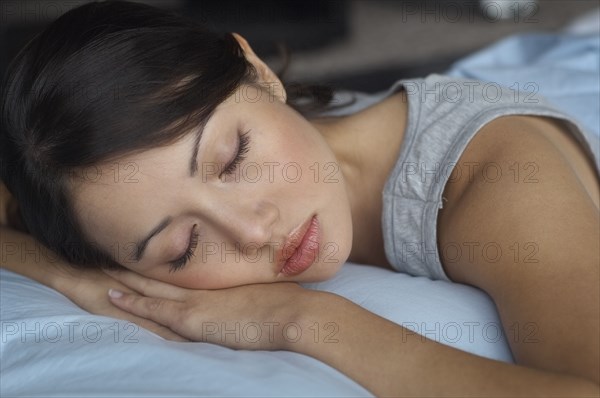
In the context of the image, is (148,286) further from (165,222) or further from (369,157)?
(369,157)

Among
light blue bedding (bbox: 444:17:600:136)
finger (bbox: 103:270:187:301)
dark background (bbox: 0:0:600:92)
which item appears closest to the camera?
finger (bbox: 103:270:187:301)

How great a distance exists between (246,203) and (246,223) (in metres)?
0.03

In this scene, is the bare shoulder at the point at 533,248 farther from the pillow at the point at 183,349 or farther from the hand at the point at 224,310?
the hand at the point at 224,310

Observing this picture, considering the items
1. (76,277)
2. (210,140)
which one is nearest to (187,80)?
Answer: (210,140)

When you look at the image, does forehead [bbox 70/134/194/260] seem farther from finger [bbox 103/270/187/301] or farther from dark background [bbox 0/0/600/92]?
dark background [bbox 0/0/600/92]

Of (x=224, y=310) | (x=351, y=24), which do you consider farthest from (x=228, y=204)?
(x=351, y=24)

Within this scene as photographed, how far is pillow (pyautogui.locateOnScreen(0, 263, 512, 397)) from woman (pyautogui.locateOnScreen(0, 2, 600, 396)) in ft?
0.12

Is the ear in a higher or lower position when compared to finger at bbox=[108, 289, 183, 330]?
higher

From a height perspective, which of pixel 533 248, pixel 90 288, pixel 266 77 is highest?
pixel 266 77

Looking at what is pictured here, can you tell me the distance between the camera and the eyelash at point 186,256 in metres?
1.04

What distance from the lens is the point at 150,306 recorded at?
106 cm

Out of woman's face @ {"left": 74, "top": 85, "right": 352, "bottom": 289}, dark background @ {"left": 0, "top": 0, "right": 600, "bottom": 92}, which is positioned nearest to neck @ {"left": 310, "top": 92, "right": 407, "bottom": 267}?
woman's face @ {"left": 74, "top": 85, "right": 352, "bottom": 289}

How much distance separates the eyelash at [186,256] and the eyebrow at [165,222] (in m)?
0.04

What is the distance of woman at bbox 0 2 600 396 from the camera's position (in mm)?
903
